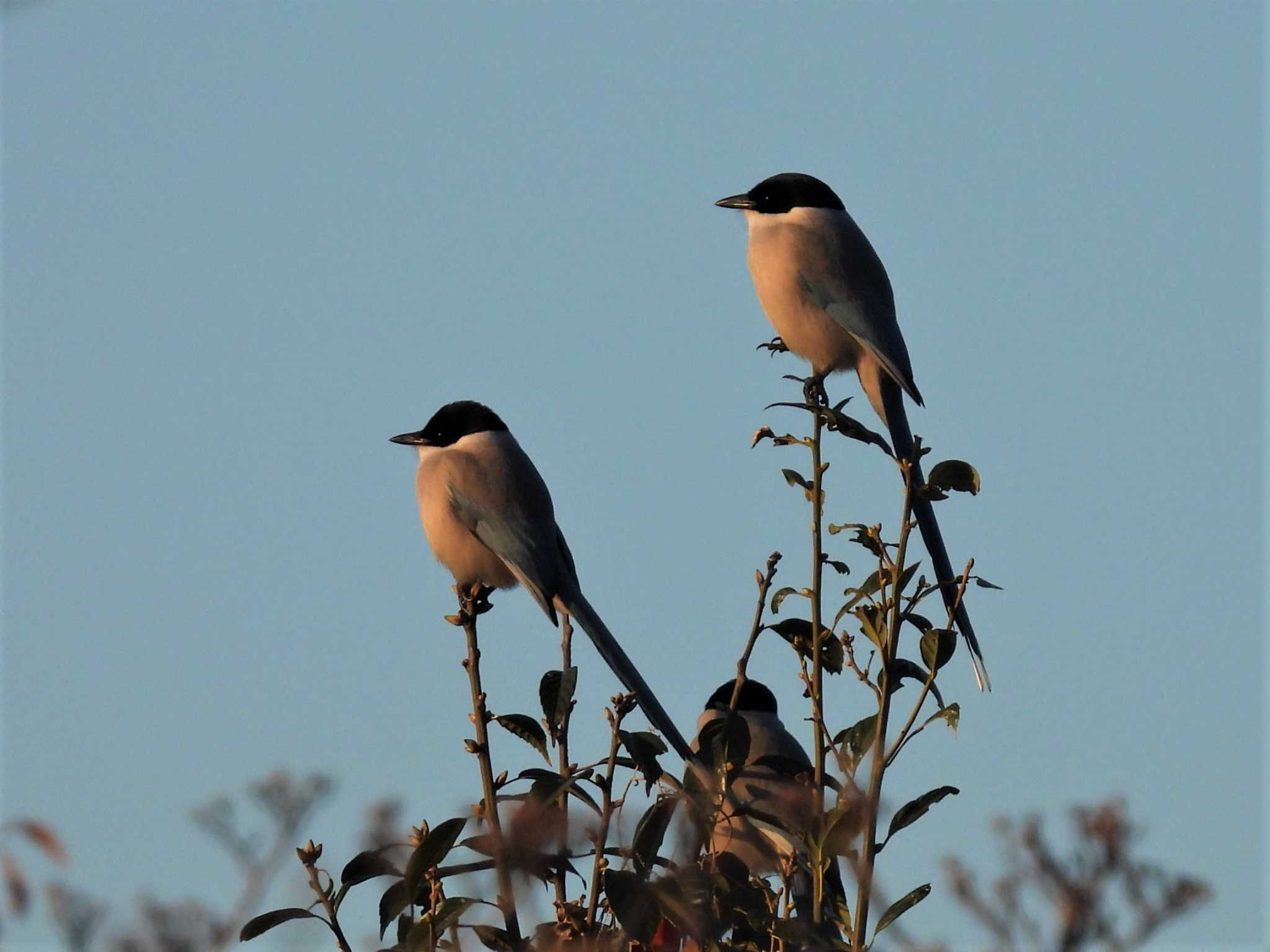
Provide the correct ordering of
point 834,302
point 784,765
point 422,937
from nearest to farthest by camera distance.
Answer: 1. point 422,937
2. point 784,765
3. point 834,302

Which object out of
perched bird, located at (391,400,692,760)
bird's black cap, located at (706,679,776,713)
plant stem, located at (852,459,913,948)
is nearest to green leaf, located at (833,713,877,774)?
plant stem, located at (852,459,913,948)

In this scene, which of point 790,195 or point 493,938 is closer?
point 493,938

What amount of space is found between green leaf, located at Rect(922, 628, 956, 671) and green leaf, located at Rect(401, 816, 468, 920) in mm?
842

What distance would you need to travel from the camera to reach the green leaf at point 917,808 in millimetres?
2816

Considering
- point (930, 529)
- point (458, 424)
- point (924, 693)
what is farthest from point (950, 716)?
point (458, 424)

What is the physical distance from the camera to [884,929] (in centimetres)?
273

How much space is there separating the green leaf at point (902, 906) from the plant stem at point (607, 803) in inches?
18.6

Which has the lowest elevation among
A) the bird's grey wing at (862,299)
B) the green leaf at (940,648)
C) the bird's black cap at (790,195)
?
the green leaf at (940,648)

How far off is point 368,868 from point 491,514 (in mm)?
2402

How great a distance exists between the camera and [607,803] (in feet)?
9.00

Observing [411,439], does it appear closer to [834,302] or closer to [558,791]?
[834,302]

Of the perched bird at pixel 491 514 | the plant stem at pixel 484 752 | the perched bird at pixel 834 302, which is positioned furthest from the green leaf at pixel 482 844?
the perched bird at pixel 834 302

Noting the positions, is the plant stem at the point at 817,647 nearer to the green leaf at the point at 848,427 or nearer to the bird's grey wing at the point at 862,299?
the green leaf at the point at 848,427

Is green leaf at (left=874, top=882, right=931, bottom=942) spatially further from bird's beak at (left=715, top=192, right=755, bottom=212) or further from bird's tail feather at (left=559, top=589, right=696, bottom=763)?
bird's beak at (left=715, top=192, right=755, bottom=212)
